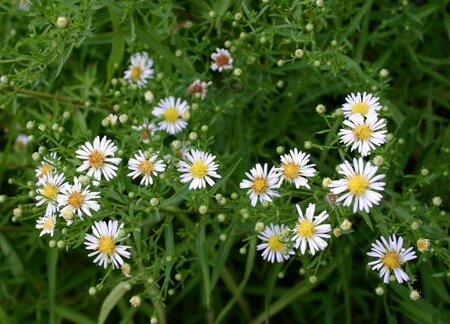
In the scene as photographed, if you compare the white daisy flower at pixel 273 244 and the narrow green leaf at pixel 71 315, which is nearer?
the white daisy flower at pixel 273 244

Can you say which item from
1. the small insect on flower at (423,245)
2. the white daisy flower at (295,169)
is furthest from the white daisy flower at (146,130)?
the small insect on flower at (423,245)

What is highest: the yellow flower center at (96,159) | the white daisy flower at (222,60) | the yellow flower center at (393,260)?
the white daisy flower at (222,60)

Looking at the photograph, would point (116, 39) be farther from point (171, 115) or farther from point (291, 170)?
point (291, 170)

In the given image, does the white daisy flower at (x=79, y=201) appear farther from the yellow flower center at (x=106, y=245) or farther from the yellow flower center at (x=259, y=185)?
the yellow flower center at (x=259, y=185)

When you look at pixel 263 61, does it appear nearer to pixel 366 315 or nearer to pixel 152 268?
pixel 152 268

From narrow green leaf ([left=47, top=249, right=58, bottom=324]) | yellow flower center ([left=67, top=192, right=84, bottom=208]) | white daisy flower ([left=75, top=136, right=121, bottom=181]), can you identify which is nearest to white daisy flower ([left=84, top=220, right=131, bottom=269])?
yellow flower center ([left=67, top=192, right=84, bottom=208])

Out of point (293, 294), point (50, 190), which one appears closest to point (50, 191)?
point (50, 190)

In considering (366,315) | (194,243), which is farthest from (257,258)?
(194,243)
